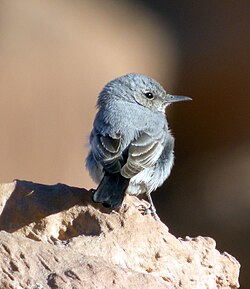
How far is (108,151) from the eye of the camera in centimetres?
741

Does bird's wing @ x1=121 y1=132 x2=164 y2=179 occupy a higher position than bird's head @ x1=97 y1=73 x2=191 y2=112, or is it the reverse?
bird's head @ x1=97 y1=73 x2=191 y2=112

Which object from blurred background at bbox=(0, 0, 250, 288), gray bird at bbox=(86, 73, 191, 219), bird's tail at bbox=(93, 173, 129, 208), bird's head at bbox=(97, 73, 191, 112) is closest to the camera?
bird's tail at bbox=(93, 173, 129, 208)

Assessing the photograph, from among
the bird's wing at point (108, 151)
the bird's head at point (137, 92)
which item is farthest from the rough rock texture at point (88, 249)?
the bird's head at point (137, 92)

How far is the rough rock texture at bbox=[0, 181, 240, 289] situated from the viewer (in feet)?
15.9

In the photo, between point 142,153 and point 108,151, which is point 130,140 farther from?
point 108,151

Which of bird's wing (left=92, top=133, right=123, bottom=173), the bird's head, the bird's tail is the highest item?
the bird's head

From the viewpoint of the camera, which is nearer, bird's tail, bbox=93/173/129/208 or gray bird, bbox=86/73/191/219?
bird's tail, bbox=93/173/129/208

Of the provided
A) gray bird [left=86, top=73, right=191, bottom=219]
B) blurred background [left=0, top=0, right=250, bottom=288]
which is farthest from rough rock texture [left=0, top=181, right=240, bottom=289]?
→ blurred background [left=0, top=0, right=250, bottom=288]

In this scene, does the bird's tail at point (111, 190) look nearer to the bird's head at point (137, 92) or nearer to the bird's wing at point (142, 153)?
the bird's wing at point (142, 153)

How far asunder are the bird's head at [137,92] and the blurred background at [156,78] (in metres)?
1.12

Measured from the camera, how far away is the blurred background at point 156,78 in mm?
9539

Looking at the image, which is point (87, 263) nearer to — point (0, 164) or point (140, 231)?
point (140, 231)

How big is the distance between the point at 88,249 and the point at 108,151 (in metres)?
2.18

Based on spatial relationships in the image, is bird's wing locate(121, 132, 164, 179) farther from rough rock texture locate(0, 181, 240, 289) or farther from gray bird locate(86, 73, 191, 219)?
rough rock texture locate(0, 181, 240, 289)
